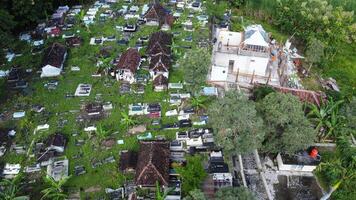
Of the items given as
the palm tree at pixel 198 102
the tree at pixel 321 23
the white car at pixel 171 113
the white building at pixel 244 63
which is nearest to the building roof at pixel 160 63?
the white building at pixel 244 63

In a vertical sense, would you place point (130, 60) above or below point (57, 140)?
above

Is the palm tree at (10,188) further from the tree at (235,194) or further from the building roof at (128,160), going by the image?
the tree at (235,194)

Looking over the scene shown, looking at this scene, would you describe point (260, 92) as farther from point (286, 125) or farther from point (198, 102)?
point (286, 125)

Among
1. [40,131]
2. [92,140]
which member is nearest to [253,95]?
[92,140]

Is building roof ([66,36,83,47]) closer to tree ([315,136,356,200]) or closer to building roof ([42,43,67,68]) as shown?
building roof ([42,43,67,68])

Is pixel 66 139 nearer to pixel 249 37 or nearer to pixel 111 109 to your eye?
pixel 111 109

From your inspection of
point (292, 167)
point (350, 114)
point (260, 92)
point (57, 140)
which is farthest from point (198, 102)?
point (350, 114)
